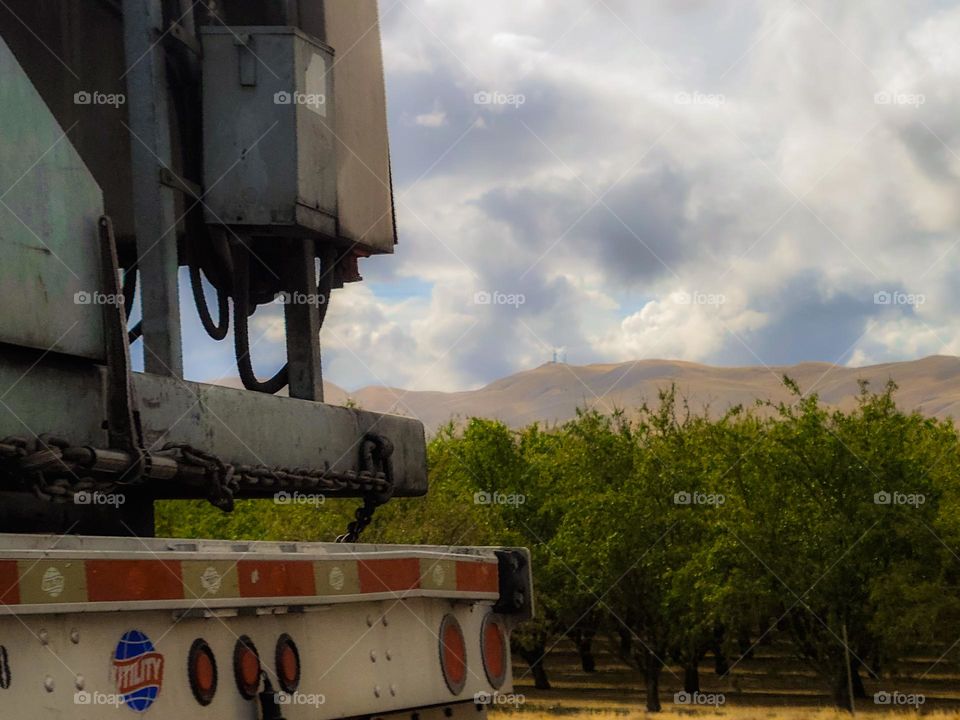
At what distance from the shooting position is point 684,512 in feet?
167

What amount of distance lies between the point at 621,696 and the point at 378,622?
55514 mm

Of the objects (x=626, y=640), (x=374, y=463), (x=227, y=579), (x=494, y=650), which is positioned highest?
(x=374, y=463)

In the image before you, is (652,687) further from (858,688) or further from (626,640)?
(858,688)

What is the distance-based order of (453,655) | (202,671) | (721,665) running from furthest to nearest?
(721,665) → (453,655) → (202,671)

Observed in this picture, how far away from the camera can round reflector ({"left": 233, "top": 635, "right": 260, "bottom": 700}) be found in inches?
182

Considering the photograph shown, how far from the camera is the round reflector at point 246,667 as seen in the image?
4.62 metres

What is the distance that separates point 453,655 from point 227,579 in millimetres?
1533

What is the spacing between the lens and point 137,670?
4184 millimetres

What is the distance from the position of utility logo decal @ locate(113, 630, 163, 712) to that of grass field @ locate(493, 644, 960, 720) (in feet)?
135

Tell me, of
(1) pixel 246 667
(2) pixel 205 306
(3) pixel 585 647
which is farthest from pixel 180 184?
(3) pixel 585 647

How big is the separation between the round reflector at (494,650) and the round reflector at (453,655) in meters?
0.17

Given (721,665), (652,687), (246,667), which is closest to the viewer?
(246,667)

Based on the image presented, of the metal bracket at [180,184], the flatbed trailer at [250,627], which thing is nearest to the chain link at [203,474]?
the flatbed trailer at [250,627]

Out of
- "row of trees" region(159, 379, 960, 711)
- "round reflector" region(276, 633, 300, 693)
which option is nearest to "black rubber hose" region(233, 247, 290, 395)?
"round reflector" region(276, 633, 300, 693)
